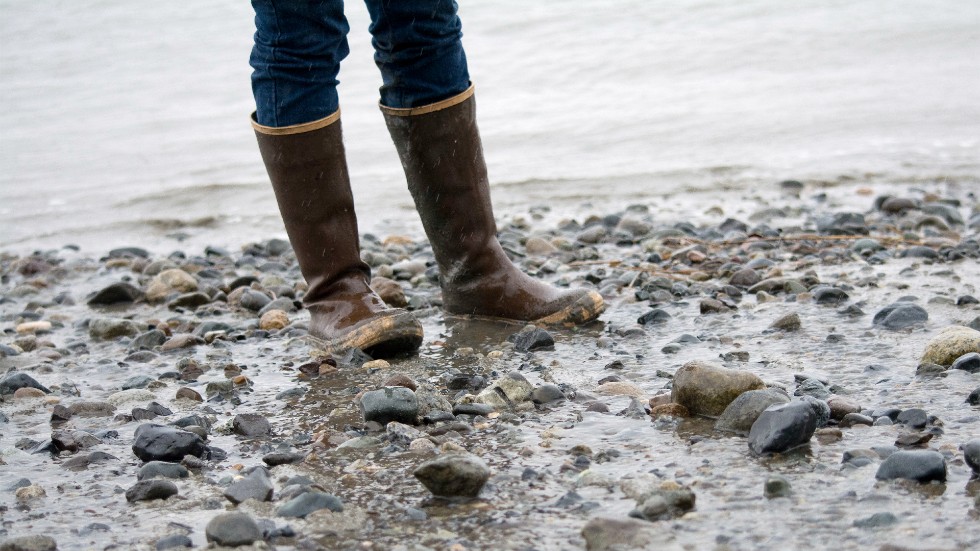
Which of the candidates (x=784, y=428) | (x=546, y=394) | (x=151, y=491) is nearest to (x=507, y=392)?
(x=546, y=394)

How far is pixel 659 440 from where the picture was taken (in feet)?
6.64

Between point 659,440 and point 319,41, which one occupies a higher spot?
point 319,41

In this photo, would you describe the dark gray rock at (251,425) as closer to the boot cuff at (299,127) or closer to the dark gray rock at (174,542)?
the dark gray rock at (174,542)

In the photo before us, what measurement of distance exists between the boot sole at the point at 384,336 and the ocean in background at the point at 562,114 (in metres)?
2.90

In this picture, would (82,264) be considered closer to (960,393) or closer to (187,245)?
(187,245)

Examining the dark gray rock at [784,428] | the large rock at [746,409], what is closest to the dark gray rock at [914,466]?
the dark gray rock at [784,428]

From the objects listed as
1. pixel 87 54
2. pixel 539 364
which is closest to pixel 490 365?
pixel 539 364

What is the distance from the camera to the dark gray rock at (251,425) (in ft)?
7.25

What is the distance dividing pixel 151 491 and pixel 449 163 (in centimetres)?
144

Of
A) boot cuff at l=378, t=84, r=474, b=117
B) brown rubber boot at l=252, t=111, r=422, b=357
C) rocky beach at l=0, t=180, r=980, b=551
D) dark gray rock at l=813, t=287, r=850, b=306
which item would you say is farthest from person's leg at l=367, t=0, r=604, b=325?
dark gray rock at l=813, t=287, r=850, b=306

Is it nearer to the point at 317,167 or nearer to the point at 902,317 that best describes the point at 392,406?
the point at 317,167

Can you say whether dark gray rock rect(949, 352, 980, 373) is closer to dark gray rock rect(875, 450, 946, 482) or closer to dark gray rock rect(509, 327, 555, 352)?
dark gray rock rect(875, 450, 946, 482)

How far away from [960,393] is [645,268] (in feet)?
5.96

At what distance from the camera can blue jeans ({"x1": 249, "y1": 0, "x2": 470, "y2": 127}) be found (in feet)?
8.67
